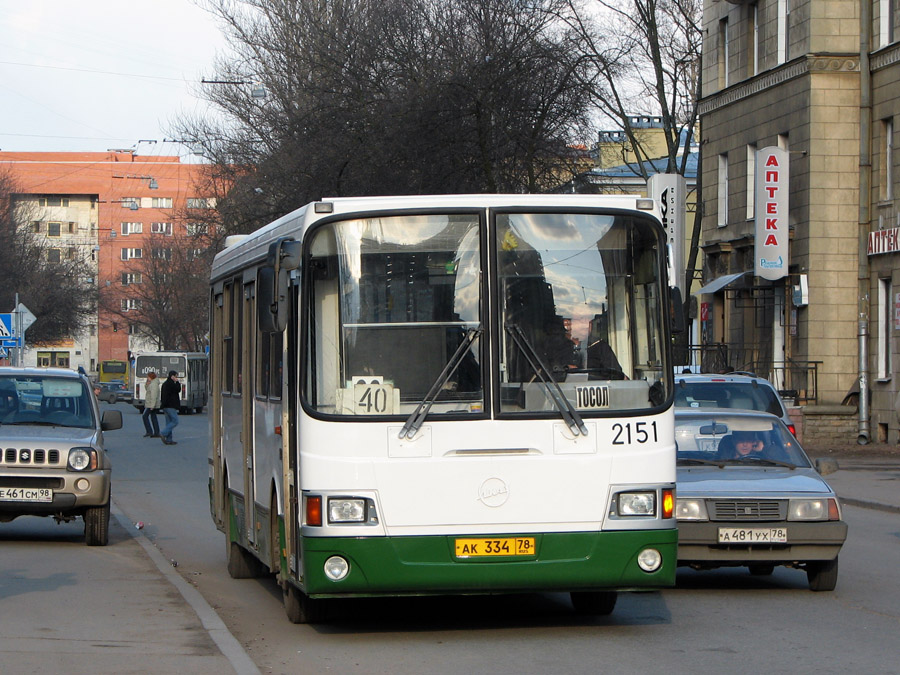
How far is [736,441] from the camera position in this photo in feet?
39.6

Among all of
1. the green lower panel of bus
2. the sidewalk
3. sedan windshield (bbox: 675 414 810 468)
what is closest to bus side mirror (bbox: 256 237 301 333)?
the green lower panel of bus

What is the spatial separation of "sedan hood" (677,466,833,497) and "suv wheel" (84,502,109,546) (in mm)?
5829

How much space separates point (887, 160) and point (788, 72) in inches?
132

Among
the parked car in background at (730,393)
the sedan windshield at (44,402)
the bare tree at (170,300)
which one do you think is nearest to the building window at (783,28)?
the parked car in background at (730,393)

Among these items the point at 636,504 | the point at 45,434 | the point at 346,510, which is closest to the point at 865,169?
the point at 45,434

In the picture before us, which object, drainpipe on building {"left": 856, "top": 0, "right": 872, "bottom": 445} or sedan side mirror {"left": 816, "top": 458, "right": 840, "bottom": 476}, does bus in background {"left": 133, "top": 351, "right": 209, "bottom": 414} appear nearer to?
drainpipe on building {"left": 856, "top": 0, "right": 872, "bottom": 445}

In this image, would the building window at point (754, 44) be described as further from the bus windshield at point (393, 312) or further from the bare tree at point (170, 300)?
the bare tree at point (170, 300)

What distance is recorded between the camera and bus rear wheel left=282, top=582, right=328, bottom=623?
9.24 metres

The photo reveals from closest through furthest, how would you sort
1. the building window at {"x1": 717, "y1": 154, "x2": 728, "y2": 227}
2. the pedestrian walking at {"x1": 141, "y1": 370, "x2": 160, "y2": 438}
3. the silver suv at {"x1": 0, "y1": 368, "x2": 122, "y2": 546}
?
1. the silver suv at {"x1": 0, "y1": 368, "x2": 122, "y2": 546}
2. the building window at {"x1": 717, "y1": 154, "x2": 728, "y2": 227}
3. the pedestrian walking at {"x1": 141, "y1": 370, "x2": 160, "y2": 438}

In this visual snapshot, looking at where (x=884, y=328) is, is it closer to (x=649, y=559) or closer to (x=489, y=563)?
(x=649, y=559)

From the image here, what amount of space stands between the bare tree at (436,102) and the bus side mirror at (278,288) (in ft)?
76.4

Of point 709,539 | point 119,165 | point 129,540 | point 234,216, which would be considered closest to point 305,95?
point 234,216

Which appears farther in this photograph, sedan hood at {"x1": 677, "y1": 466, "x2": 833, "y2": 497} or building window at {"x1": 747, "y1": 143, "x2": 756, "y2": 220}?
building window at {"x1": 747, "y1": 143, "x2": 756, "y2": 220}

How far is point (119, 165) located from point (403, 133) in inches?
3996
